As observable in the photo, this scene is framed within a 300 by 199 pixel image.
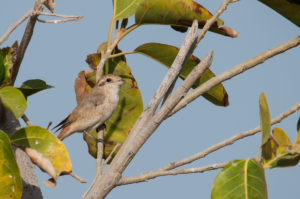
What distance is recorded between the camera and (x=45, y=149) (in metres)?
2.79

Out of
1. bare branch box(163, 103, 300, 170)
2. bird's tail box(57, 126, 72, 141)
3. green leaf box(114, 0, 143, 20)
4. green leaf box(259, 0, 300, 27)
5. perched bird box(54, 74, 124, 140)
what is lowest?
bird's tail box(57, 126, 72, 141)

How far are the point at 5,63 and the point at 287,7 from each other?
1932 mm

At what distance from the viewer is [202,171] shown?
2.40m

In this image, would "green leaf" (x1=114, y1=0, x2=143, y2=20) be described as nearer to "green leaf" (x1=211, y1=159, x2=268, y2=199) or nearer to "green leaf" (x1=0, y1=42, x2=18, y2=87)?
"green leaf" (x1=0, y1=42, x2=18, y2=87)

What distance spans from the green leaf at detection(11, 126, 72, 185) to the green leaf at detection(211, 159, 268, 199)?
3.10ft

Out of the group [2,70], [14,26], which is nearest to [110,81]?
[2,70]

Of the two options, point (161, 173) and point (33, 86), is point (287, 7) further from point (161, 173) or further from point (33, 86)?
point (33, 86)

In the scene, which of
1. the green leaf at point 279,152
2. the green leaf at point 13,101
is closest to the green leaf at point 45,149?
the green leaf at point 13,101

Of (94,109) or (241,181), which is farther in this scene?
(94,109)

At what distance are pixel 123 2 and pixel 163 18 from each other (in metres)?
0.47

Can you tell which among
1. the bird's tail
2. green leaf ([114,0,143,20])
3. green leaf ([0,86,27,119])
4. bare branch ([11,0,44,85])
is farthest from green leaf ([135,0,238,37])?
the bird's tail

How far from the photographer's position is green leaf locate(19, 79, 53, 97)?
343cm

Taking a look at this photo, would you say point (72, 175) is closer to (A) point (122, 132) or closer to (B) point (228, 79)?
(B) point (228, 79)

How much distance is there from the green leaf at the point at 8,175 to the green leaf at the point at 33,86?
0.91 m
